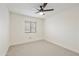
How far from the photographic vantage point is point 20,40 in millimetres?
5516

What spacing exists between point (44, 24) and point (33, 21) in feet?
3.89

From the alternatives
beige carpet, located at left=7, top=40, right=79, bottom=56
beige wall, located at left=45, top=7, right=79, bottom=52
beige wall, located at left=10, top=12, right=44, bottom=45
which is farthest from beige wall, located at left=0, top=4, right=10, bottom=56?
beige wall, located at left=45, top=7, right=79, bottom=52

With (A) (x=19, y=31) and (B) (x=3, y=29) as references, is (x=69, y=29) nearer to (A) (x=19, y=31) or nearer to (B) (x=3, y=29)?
(B) (x=3, y=29)

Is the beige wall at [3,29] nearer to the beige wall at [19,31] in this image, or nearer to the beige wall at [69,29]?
the beige wall at [19,31]

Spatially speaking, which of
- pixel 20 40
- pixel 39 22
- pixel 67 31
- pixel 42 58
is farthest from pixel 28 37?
pixel 42 58

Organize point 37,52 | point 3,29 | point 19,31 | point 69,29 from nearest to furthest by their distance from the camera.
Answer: point 3,29, point 37,52, point 69,29, point 19,31

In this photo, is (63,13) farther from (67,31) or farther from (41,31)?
(41,31)

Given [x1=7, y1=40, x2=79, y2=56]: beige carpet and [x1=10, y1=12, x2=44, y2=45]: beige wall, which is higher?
[x1=10, y1=12, x2=44, y2=45]: beige wall

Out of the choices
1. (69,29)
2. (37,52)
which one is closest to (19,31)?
(37,52)

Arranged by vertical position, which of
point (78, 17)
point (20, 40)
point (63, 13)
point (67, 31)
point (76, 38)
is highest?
point (63, 13)

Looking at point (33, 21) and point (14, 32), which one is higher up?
point (33, 21)

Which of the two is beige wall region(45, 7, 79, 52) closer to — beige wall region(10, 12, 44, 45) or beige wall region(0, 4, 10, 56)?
beige wall region(10, 12, 44, 45)

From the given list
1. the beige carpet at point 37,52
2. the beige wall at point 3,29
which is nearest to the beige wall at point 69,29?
the beige carpet at point 37,52

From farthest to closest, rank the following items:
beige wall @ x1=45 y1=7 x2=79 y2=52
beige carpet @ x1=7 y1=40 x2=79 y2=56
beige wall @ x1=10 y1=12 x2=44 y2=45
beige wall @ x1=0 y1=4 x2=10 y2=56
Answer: beige wall @ x1=10 y1=12 x2=44 y2=45
beige wall @ x1=45 y1=7 x2=79 y2=52
beige carpet @ x1=7 y1=40 x2=79 y2=56
beige wall @ x1=0 y1=4 x2=10 y2=56
